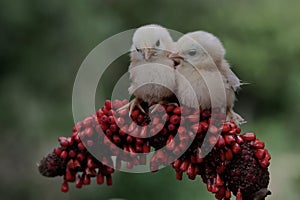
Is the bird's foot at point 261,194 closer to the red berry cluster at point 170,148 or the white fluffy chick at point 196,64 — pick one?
the red berry cluster at point 170,148

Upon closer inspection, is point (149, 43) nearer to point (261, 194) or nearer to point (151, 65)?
point (151, 65)

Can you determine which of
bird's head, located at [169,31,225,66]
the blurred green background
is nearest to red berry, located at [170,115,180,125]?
bird's head, located at [169,31,225,66]

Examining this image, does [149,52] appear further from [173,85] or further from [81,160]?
[81,160]

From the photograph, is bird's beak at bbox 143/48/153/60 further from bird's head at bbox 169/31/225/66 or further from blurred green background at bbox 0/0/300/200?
blurred green background at bbox 0/0/300/200

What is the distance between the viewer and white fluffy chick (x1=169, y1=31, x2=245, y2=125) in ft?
3.37

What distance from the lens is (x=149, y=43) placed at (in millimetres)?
1013

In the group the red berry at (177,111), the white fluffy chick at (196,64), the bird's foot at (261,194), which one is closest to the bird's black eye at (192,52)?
the white fluffy chick at (196,64)


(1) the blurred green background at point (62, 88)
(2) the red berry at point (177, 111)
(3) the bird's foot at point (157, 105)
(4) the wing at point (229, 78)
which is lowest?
(2) the red berry at point (177, 111)

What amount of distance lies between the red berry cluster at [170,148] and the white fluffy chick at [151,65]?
0.03 metres

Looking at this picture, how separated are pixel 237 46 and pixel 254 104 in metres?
0.56

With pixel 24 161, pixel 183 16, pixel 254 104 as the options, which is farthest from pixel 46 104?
pixel 254 104

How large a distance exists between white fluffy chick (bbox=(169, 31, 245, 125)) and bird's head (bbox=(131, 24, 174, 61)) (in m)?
0.03

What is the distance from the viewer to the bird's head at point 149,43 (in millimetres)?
1011

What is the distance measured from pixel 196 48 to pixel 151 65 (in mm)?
88
